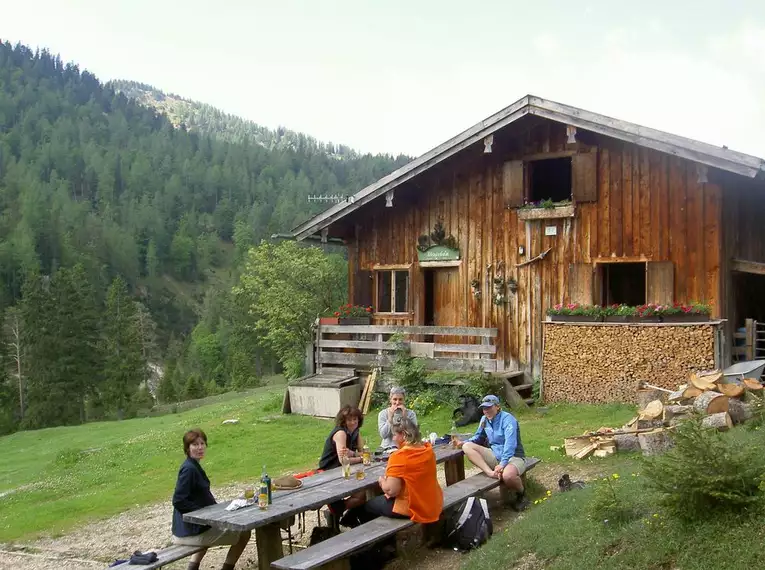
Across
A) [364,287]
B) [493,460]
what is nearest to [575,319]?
[364,287]

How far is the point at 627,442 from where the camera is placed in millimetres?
10141

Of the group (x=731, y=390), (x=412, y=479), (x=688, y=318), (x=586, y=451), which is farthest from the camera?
(x=688, y=318)

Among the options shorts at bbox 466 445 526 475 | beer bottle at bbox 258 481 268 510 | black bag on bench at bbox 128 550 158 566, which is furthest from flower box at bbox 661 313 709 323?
black bag on bench at bbox 128 550 158 566

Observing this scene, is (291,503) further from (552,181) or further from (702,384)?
(552,181)

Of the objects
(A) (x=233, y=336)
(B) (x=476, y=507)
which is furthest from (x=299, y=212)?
(B) (x=476, y=507)

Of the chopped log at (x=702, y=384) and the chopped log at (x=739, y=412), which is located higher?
the chopped log at (x=702, y=384)

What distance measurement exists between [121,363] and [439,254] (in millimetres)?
45190

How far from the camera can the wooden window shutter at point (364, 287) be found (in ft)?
64.8

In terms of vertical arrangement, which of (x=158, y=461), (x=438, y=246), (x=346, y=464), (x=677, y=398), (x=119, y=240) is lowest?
(x=158, y=461)

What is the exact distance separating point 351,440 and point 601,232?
9802 mm

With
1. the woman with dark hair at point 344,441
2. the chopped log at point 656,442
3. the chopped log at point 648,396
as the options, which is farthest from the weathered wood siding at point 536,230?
the woman with dark hair at point 344,441

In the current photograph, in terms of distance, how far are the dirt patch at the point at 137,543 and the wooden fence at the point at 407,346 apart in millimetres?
6264

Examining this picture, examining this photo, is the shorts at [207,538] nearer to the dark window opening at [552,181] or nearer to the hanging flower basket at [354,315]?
the hanging flower basket at [354,315]

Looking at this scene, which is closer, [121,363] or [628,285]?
[628,285]
